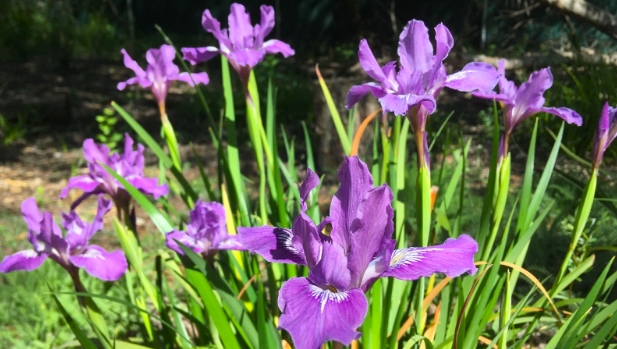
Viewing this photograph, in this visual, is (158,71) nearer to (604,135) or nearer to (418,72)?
(418,72)

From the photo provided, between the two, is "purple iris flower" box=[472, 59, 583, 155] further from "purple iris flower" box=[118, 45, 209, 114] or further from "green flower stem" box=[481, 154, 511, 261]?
"purple iris flower" box=[118, 45, 209, 114]

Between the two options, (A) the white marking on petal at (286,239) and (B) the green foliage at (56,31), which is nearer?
(A) the white marking on petal at (286,239)

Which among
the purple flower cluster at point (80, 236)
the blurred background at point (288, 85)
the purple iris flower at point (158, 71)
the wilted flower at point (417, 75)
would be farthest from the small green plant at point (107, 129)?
the wilted flower at point (417, 75)

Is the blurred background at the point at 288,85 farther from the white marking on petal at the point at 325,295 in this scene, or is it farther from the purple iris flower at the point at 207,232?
the white marking on petal at the point at 325,295

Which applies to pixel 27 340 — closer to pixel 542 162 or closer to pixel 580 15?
A: pixel 542 162

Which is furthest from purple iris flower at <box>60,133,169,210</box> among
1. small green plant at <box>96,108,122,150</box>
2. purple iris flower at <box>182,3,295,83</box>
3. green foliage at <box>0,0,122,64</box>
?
green foliage at <box>0,0,122,64</box>

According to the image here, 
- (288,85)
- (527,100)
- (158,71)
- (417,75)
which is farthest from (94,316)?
(288,85)

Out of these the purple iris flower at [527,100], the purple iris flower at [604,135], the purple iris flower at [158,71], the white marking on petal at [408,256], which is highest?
the purple iris flower at [158,71]

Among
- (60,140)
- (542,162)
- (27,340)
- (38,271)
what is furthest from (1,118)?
(542,162)
